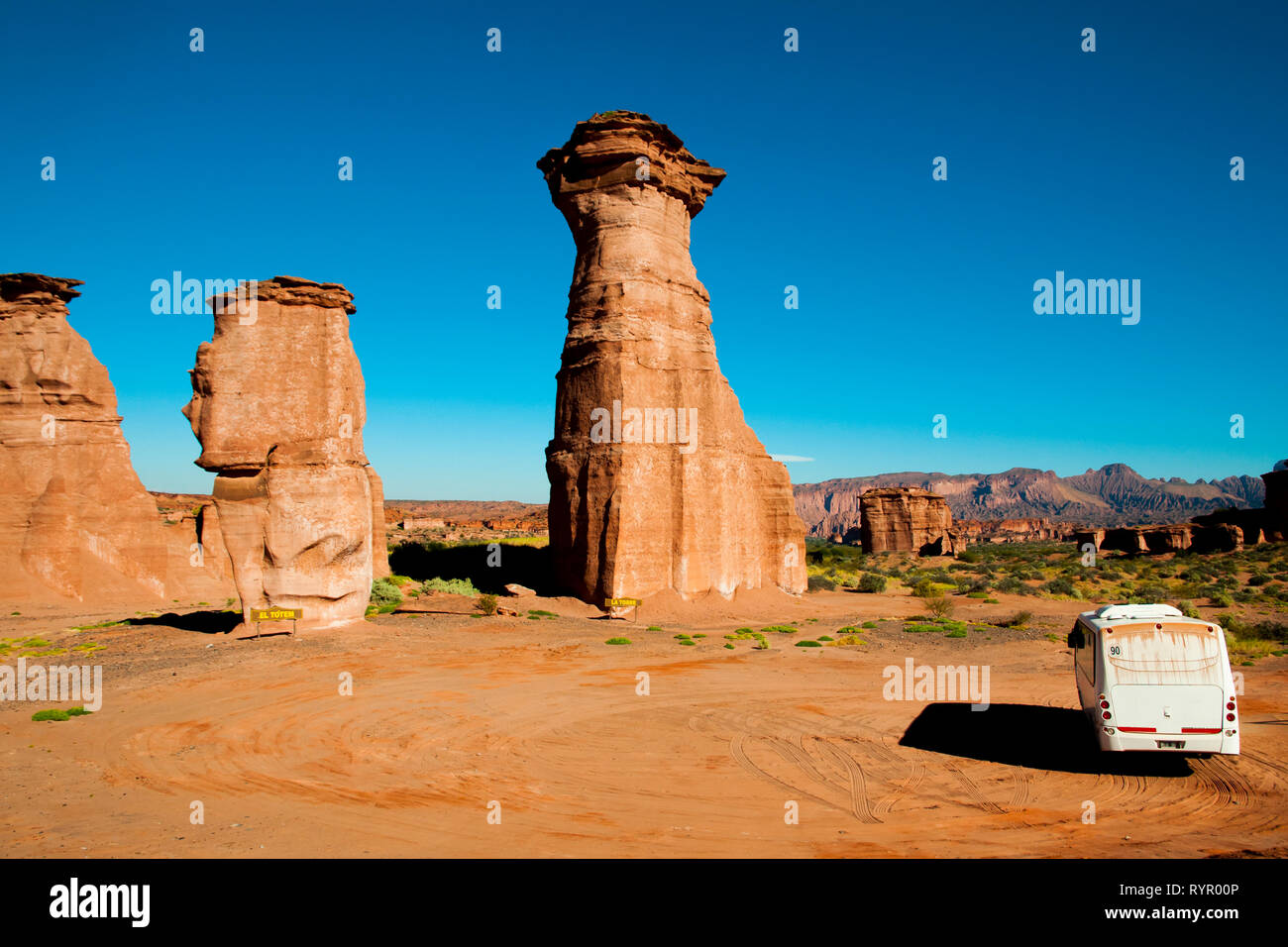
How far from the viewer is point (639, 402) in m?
24.9

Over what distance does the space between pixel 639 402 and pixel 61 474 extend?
21.4m

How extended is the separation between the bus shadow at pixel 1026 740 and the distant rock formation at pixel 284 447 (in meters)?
14.3

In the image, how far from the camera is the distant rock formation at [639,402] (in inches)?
966

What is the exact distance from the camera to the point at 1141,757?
10.3 m

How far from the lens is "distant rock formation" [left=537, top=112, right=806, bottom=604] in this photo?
2453 cm

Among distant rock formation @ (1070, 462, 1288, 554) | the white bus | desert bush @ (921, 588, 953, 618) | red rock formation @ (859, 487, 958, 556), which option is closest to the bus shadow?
the white bus

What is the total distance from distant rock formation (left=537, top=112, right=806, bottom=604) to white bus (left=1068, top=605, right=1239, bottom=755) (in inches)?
626

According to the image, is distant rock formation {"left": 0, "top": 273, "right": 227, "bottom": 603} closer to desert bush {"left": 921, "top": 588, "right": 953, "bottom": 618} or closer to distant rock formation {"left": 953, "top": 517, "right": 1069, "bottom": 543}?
desert bush {"left": 921, "top": 588, "right": 953, "bottom": 618}

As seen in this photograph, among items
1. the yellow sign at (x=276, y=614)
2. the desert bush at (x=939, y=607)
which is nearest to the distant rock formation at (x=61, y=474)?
the yellow sign at (x=276, y=614)

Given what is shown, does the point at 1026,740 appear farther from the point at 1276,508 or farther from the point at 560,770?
the point at 1276,508

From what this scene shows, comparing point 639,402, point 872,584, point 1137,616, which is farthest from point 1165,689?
point 872,584
